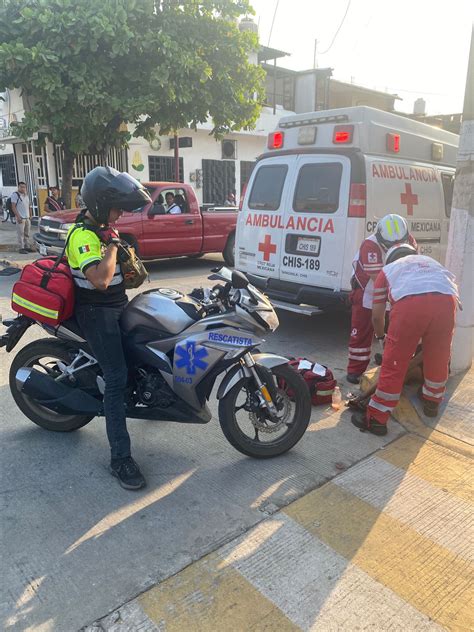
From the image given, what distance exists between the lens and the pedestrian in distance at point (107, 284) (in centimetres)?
285

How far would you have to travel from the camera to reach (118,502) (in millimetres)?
2963

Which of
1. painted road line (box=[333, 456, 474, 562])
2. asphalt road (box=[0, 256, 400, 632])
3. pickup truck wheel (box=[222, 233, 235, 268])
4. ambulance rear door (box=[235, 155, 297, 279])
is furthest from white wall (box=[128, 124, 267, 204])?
painted road line (box=[333, 456, 474, 562])

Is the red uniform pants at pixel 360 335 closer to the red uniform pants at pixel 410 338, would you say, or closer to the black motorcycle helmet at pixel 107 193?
the red uniform pants at pixel 410 338

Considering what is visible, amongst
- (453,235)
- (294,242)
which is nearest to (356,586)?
(453,235)

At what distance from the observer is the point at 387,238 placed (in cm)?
429

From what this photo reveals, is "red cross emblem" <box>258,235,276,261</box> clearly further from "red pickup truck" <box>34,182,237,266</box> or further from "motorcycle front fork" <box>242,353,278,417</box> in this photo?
"red pickup truck" <box>34,182,237,266</box>

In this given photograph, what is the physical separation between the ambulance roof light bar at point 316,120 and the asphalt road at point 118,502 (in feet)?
11.0

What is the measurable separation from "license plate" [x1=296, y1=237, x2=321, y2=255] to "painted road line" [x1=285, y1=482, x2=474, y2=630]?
10.6 feet

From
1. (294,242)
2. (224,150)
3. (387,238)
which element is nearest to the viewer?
(387,238)

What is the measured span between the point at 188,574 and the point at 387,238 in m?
3.05

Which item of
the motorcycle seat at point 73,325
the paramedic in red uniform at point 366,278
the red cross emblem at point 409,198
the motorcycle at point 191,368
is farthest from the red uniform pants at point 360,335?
the motorcycle seat at point 73,325

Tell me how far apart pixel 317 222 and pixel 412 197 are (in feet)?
4.37

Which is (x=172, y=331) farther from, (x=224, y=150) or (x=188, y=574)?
(x=224, y=150)

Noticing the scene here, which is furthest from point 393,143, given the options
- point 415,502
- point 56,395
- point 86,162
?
point 86,162
